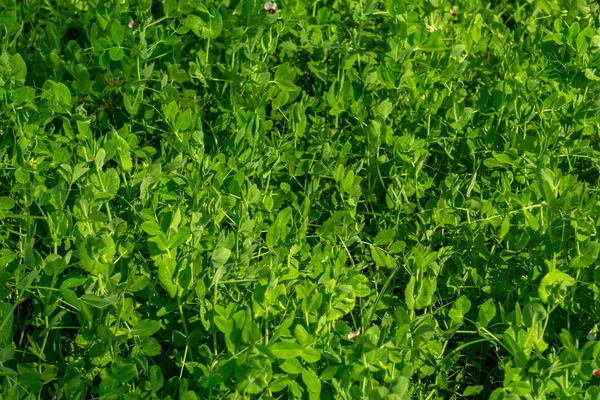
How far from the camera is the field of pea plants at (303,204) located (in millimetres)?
2443

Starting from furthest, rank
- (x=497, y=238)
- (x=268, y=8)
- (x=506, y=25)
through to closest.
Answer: (x=506, y=25) → (x=268, y=8) → (x=497, y=238)

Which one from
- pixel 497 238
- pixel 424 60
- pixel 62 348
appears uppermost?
pixel 424 60

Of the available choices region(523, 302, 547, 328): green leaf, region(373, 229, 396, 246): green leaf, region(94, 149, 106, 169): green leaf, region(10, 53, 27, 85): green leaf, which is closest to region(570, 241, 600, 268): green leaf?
region(523, 302, 547, 328): green leaf

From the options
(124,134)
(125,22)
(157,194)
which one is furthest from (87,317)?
(125,22)

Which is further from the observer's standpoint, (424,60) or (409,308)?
(424,60)

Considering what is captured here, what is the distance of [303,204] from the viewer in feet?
9.80

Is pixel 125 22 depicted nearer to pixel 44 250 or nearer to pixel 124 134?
pixel 124 134

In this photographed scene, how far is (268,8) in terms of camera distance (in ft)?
12.0

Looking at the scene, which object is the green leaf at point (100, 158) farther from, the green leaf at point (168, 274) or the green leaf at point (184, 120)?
the green leaf at point (168, 274)

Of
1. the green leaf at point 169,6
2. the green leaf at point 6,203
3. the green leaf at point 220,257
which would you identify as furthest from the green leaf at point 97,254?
the green leaf at point 169,6

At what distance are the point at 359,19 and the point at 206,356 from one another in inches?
62.1

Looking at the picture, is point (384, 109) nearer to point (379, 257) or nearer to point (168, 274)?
point (379, 257)

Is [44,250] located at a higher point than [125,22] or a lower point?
lower

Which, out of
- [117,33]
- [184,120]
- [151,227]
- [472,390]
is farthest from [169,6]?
[472,390]
